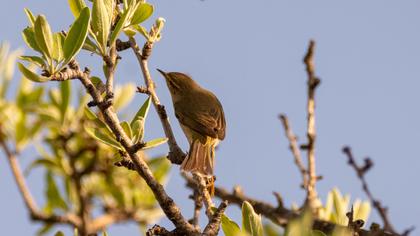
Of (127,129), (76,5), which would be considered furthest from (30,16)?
(127,129)

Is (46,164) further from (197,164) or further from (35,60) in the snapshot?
(35,60)

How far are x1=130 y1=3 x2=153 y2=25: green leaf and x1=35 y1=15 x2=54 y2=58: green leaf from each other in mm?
574

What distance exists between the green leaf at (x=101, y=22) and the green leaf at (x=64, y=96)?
166 centimetres

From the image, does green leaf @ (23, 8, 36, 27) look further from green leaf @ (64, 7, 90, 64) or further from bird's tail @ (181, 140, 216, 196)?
bird's tail @ (181, 140, 216, 196)

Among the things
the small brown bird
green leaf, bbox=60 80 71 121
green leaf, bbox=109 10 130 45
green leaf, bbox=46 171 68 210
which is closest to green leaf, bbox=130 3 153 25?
green leaf, bbox=109 10 130 45

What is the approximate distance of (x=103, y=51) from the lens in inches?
155

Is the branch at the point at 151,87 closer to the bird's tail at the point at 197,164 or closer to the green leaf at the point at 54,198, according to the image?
the bird's tail at the point at 197,164

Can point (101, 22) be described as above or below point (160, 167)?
above

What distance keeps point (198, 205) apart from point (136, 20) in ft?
3.93

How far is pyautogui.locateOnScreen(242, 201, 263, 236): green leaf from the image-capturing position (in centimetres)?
335

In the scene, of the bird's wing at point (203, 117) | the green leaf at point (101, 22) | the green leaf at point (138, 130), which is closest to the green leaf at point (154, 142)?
the green leaf at point (138, 130)

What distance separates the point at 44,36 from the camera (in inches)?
145

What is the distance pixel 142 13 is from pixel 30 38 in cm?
65

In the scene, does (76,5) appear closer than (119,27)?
No
